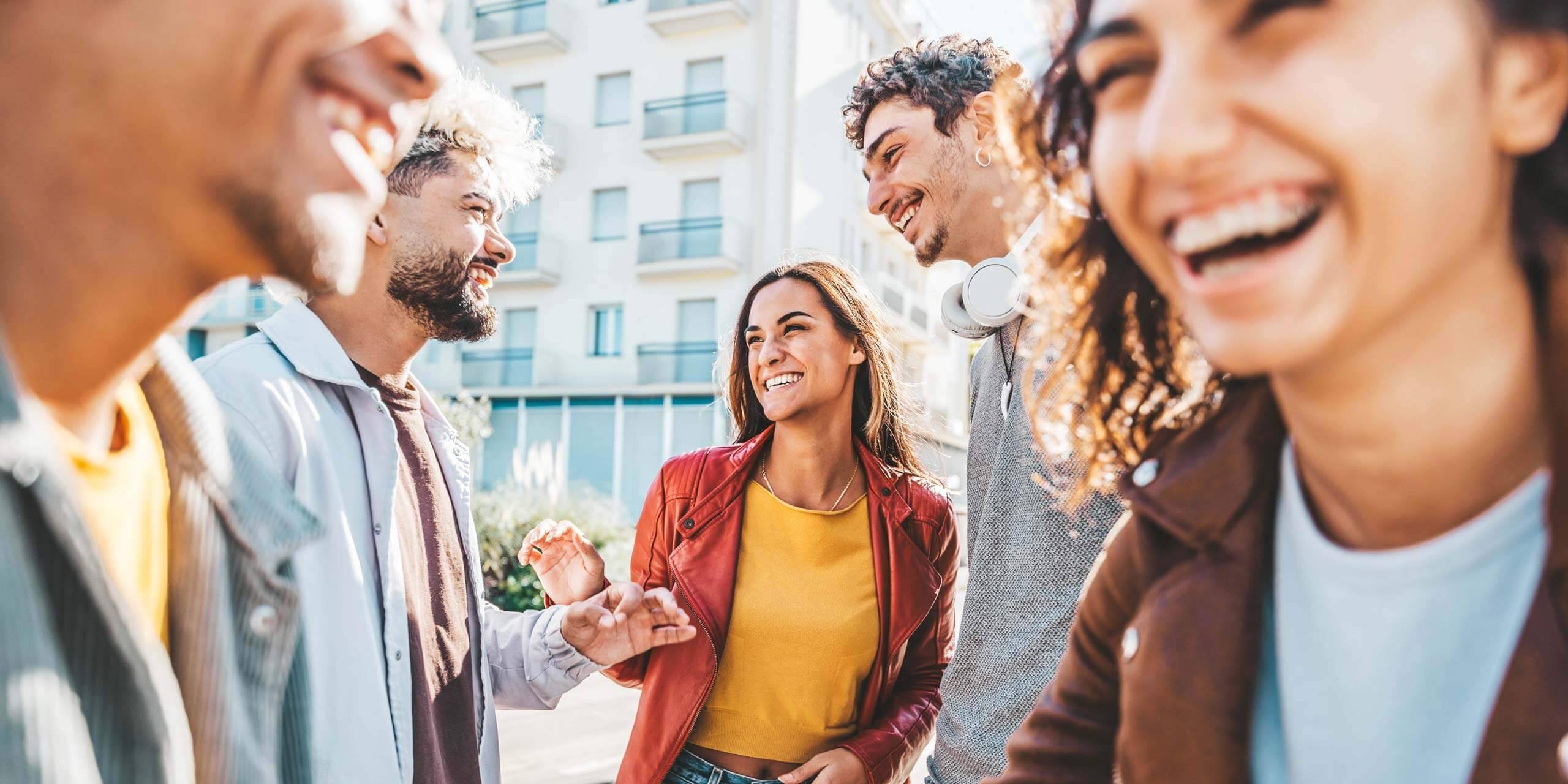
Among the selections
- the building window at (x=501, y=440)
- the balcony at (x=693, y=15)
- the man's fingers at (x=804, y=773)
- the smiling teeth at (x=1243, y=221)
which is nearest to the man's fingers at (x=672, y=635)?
the man's fingers at (x=804, y=773)

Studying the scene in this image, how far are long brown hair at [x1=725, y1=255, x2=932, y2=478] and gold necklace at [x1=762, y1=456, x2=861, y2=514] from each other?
0.36ft

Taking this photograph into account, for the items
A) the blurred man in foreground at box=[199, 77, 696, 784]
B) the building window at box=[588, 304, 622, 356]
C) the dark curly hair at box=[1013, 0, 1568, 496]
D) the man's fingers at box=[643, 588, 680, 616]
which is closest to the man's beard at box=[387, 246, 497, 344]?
the blurred man in foreground at box=[199, 77, 696, 784]

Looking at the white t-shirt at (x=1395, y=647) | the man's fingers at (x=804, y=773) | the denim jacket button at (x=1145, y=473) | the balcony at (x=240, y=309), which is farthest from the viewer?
the balcony at (x=240, y=309)

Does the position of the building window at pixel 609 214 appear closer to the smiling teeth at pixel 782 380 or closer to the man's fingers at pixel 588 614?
the smiling teeth at pixel 782 380

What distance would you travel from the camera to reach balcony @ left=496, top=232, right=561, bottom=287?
23516 millimetres

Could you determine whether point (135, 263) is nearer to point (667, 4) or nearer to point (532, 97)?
point (667, 4)

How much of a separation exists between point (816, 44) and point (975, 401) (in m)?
23.2

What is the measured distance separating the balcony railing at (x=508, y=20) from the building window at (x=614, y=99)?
2.09 metres

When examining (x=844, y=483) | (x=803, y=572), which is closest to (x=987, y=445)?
(x=803, y=572)

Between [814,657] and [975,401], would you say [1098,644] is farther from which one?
[814,657]

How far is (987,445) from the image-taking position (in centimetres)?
275

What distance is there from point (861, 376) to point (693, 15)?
21166 millimetres

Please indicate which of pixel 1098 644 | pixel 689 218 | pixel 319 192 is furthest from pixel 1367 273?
pixel 689 218

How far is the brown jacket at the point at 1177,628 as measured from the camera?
1.24m
